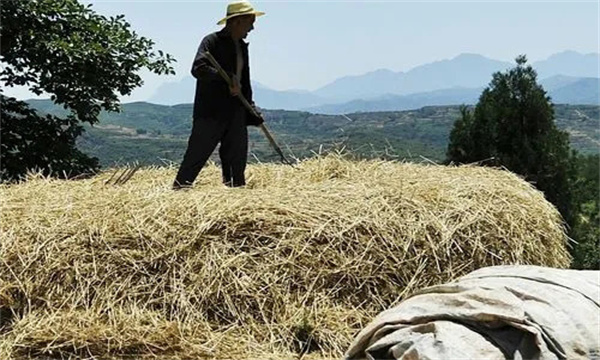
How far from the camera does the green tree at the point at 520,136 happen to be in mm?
8094

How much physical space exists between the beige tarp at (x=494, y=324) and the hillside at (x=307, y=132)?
3.58 meters

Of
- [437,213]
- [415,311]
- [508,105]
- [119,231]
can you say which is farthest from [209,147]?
[508,105]

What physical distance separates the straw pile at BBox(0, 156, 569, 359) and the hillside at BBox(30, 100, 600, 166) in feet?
6.71

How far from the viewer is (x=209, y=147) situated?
5332 millimetres

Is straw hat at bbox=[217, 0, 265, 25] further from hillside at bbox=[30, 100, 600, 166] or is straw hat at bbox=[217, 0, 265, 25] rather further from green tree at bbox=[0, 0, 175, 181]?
green tree at bbox=[0, 0, 175, 181]

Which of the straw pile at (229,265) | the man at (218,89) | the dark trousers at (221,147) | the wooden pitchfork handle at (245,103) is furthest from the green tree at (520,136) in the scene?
the straw pile at (229,265)

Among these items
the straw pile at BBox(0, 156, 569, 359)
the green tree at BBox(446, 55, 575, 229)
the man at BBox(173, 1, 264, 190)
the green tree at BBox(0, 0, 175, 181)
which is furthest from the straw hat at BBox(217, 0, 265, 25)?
the green tree at BBox(446, 55, 575, 229)

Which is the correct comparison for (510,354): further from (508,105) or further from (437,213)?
(508,105)

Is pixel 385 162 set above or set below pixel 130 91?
below

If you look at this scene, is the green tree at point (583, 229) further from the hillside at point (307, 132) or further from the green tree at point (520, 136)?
the hillside at point (307, 132)

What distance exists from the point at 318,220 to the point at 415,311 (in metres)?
1.54

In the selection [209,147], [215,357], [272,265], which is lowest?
[215,357]

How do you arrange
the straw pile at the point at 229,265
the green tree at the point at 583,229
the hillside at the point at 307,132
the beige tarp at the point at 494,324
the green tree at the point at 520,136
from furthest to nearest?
the green tree at the point at 583,229 → the green tree at the point at 520,136 → the hillside at the point at 307,132 → the straw pile at the point at 229,265 → the beige tarp at the point at 494,324

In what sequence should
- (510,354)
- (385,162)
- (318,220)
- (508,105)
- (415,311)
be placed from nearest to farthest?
(510,354) < (415,311) < (318,220) < (385,162) < (508,105)
